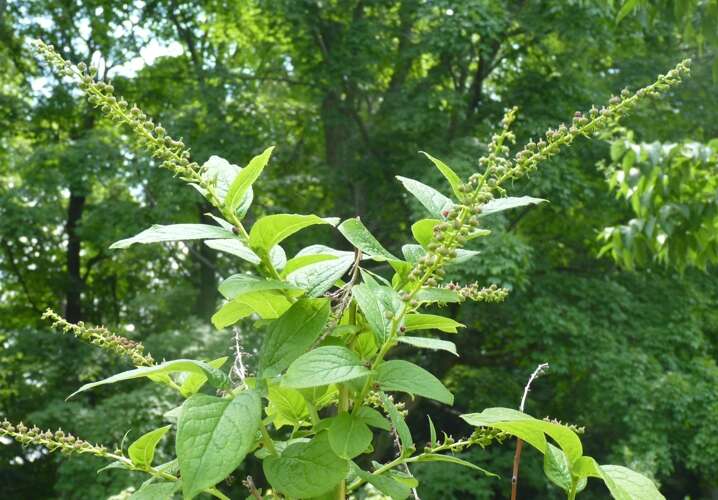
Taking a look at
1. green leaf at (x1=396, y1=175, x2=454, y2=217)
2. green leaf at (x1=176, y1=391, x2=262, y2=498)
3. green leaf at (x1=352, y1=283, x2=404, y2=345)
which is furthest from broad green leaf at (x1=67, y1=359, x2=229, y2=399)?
green leaf at (x1=396, y1=175, x2=454, y2=217)

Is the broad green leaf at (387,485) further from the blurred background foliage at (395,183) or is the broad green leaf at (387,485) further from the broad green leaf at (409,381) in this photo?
the blurred background foliage at (395,183)

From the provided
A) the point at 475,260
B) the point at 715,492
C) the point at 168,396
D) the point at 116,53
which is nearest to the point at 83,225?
the point at 116,53

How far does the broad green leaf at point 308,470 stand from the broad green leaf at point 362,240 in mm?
164

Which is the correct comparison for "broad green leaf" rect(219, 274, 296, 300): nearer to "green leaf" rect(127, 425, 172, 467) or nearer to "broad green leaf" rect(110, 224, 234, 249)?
"broad green leaf" rect(110, 224, 234, 249)

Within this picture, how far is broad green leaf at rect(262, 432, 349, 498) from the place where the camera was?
0.70 m

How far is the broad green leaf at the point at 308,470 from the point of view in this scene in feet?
2.30

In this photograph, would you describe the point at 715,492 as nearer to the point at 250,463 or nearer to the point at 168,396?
the point at 250,463

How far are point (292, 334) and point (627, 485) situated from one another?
0.98 ft

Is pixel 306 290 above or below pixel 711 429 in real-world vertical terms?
above

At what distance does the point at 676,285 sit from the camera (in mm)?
11453

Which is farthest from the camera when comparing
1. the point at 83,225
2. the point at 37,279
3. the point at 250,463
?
the point at 37,279

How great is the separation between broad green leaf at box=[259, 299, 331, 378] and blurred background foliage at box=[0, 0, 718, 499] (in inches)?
324

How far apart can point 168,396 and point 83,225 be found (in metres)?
3.66

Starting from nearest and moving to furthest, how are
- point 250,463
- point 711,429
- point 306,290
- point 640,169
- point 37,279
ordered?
point 306,290 < point 640,169 < point 711,429 < point 250,463 < point 37,279
